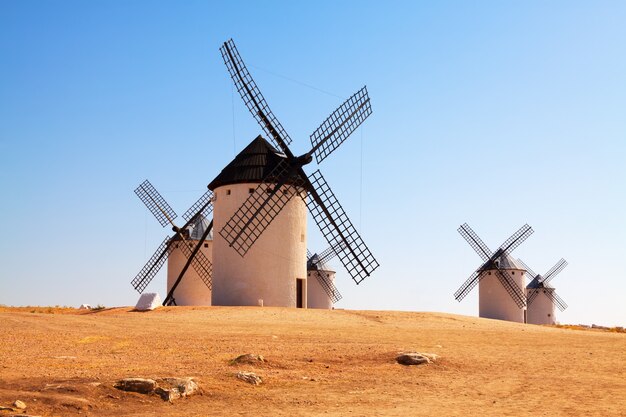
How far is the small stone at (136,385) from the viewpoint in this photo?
11.8 meters

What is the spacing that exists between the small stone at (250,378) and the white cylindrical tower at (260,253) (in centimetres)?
1760

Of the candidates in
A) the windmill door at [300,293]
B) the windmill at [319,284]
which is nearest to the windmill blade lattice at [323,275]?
the windmill at [319,284]

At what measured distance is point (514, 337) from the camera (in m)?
22.2

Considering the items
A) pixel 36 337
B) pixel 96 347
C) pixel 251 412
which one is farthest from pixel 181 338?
pixel 251 412

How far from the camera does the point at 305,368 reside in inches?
587

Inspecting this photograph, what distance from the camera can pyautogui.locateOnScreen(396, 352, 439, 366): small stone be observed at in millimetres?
15586

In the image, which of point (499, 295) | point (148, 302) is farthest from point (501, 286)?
point (148, 302)

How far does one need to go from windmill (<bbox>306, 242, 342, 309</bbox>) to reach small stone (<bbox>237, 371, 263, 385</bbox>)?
47.3m

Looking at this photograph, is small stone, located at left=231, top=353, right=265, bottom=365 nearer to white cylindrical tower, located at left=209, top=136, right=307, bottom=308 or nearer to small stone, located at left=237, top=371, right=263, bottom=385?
small stone, located at left=237, top=371, right=263, bottom=385

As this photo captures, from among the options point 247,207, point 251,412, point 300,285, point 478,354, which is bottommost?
point 251,412

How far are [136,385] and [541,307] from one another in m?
57.8

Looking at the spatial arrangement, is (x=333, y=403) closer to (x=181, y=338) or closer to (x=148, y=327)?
(x=181, y=338)

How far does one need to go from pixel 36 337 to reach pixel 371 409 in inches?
421

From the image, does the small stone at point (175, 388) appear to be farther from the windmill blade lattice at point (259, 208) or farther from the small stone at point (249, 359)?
the windmill blade lattice at point (259, 208)
